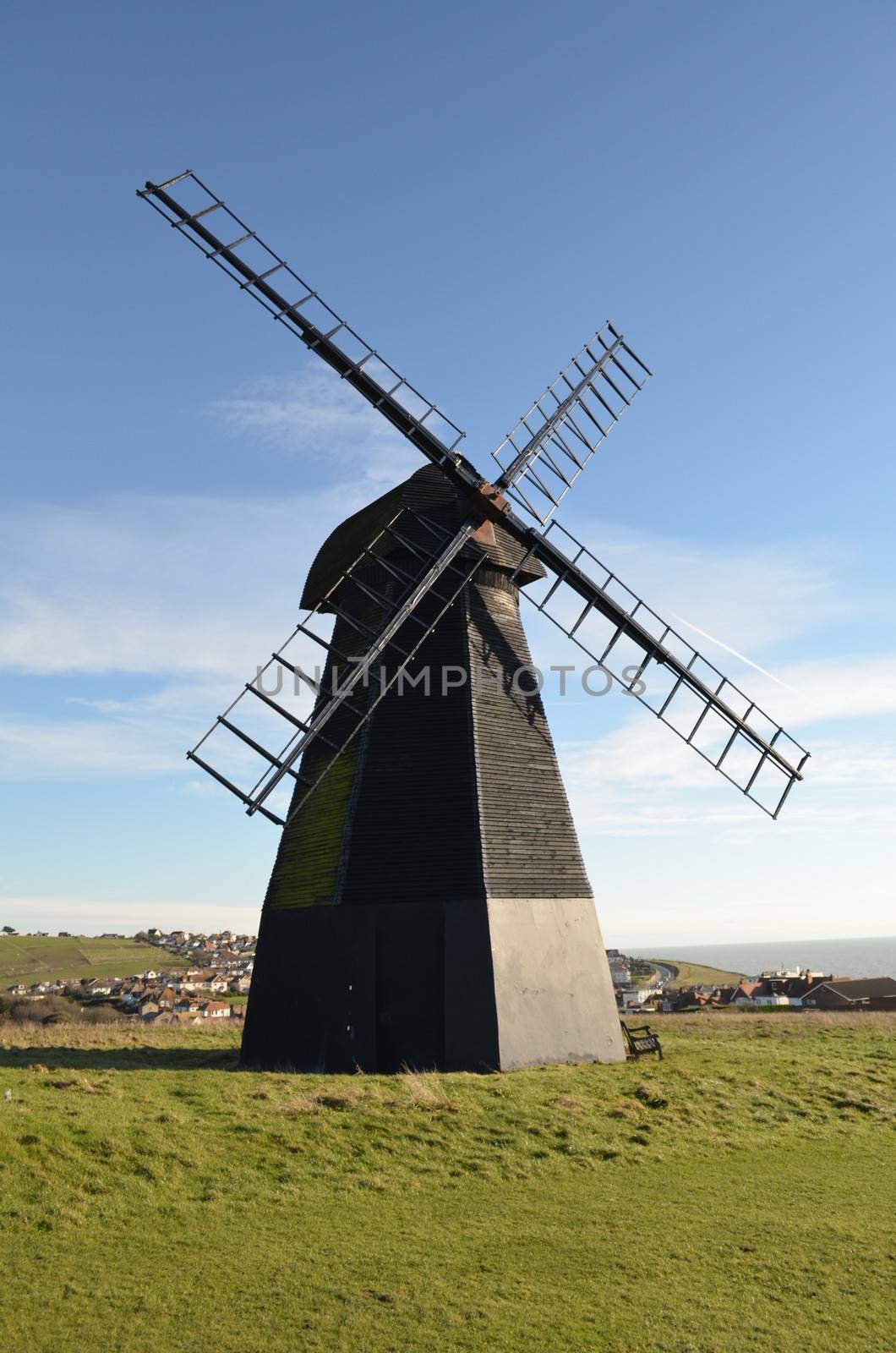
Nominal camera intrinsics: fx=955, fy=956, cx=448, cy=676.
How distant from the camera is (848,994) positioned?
5325 cm

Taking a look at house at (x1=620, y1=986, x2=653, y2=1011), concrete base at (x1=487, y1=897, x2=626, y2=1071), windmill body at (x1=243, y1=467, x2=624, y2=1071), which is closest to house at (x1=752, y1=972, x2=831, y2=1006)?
house at (x1=620, y1=986, x2=653, y2=1011)

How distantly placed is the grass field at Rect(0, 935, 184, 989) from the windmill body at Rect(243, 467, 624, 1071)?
93.8 m

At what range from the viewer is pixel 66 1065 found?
18.0 meters

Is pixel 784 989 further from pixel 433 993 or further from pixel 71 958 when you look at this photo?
pixel 71 958

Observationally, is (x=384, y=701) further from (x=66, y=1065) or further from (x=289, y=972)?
(x=66, y=1065)

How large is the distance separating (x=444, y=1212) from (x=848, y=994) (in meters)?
49.6

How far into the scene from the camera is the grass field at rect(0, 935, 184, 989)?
376 feet

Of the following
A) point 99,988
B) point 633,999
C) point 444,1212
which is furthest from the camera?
point 99,988

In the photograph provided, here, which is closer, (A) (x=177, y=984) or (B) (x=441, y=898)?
(B) (x=441, y=898)

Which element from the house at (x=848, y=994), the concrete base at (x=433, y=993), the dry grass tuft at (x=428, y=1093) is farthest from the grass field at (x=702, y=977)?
the dry grass tuft at (x=428, y=1093)

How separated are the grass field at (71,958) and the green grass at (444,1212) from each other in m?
98.4

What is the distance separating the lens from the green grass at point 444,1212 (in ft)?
25.5

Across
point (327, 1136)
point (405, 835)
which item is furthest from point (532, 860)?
point (327, 1136)

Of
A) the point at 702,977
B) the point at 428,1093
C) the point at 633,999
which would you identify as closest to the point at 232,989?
the point at 633,999
